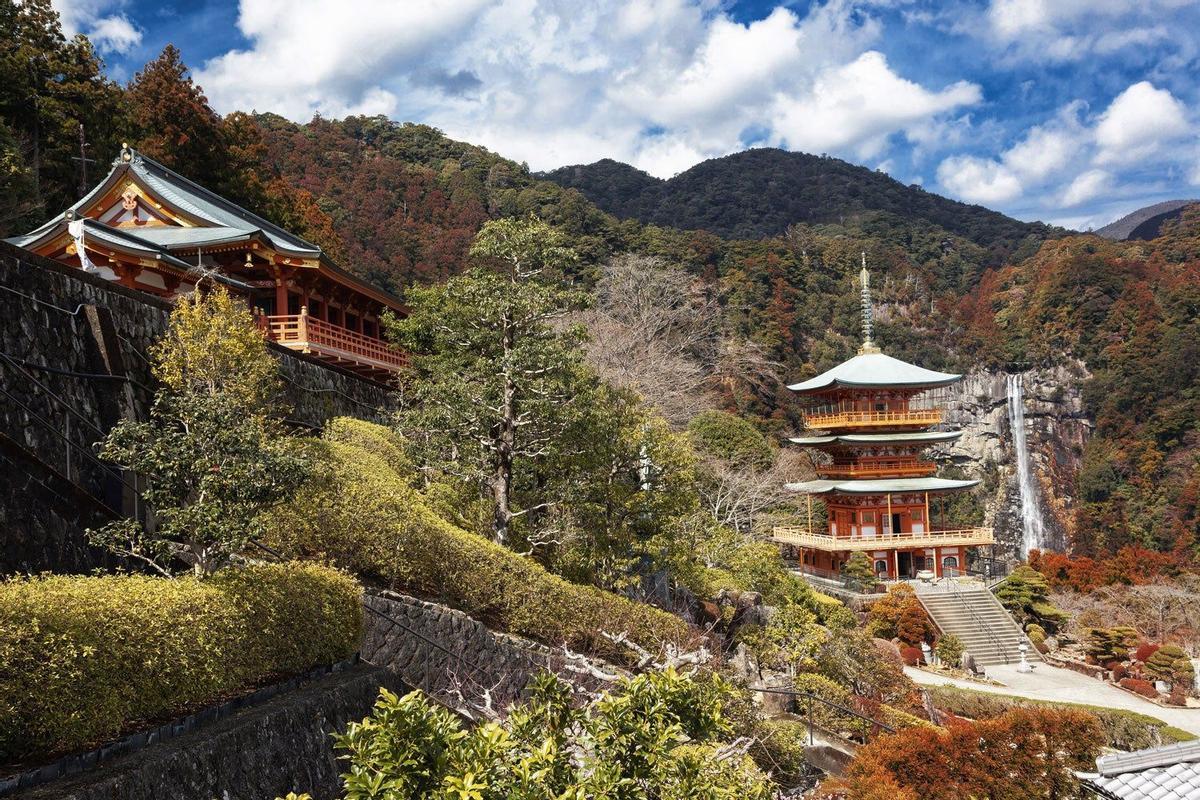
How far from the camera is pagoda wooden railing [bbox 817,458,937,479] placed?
31.2 metres

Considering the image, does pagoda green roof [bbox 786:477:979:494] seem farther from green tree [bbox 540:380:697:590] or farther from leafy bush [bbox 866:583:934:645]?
green tree [bbox 540:380:697:590]

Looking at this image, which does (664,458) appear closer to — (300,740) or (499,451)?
(499,451)

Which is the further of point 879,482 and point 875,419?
point 875,419

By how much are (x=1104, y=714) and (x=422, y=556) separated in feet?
49.2

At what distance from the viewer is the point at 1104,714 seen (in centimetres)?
1669

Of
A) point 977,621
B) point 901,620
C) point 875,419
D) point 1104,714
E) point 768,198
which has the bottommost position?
point 1104,714

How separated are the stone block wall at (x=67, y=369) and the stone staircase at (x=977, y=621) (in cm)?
2204

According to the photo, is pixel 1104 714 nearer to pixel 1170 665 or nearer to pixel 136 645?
pixel 1170 665

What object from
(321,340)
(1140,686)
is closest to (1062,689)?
(1140,686)

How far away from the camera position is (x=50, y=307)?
25.2 ft

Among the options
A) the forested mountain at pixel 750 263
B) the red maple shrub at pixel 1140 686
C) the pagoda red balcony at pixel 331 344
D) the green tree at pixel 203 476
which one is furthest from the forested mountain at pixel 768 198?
the green tree at pixel 203 476

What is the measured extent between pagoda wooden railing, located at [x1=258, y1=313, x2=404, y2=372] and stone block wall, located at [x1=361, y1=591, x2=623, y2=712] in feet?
23.5

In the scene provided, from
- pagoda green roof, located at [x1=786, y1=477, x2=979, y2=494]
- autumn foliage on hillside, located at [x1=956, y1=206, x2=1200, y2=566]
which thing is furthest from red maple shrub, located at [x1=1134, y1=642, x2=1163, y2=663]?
autumn foliage on hillside, located at [x1=956, y1=206, x2=1200, y2=566]

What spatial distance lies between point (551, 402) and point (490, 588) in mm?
3548
